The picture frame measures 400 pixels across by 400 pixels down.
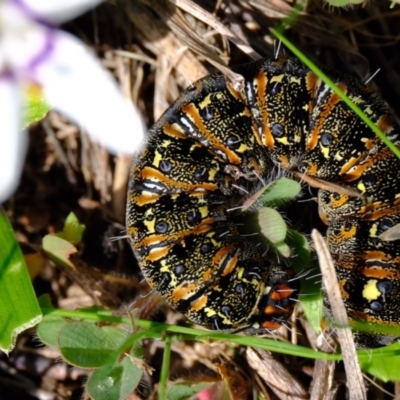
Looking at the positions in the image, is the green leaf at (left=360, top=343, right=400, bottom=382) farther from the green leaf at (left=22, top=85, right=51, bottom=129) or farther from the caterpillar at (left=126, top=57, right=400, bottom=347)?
the green leaf at (left=22, top=85, right=51, bottom=129)

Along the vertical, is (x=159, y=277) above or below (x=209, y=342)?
above

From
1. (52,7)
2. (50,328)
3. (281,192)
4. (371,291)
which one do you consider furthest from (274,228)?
(52,7)

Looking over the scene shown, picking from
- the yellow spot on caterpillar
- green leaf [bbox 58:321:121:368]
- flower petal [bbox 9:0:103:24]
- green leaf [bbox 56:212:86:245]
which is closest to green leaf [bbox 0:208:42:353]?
green leaf [bbox 58:321:121:368]

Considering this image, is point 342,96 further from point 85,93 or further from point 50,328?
point 50,328

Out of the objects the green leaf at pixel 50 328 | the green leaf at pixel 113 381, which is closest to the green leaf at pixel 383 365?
the green leaf at pixel 113 381

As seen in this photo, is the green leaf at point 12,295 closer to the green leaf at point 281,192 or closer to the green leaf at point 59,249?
the green leaf at point 59,249

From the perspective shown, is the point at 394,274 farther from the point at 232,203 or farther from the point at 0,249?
the point at 0,249

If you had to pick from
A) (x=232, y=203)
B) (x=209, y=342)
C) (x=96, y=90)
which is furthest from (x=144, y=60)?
(x=209, y=342)
